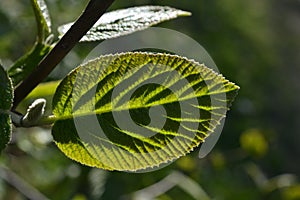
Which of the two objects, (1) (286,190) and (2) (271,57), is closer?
(1) (286,190)

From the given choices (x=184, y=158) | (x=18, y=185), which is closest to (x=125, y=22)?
(x=18, y=185)

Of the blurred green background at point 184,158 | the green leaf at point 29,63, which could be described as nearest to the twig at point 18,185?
the blurred green background at point 184,158

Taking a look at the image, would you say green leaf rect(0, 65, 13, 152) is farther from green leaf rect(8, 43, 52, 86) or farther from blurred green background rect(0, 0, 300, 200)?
blurred green background rect(0, 0, 300, 200)

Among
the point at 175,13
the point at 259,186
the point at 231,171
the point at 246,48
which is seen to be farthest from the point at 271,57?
the point at 175,13

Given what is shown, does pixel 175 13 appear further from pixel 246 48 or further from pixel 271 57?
pixel 271 57

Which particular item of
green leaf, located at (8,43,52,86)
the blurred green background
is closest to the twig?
the blurred green background

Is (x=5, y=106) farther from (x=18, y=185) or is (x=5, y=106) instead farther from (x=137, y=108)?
(x=18, y=185)
